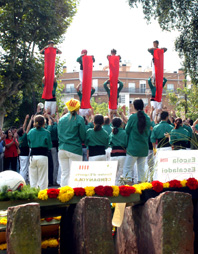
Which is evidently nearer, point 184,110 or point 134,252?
point 134,252

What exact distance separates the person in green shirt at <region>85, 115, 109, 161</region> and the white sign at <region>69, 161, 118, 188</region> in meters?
4.16

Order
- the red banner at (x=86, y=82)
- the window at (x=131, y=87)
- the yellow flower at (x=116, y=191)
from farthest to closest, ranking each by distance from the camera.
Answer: the window at (x=131, y=87) < the red banner at (x=86, y=82) < the yellow flower at (x=116, y=191)

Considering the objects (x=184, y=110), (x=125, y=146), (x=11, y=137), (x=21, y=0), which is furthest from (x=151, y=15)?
(x=184, y=110)

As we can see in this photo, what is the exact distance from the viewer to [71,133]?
8805 mm

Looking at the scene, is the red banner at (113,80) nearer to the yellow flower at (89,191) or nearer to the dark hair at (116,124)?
the dark hair at (116,124)

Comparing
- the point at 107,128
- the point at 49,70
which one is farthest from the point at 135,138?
the point at 49,70

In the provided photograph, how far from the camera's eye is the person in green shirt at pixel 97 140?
929 cm

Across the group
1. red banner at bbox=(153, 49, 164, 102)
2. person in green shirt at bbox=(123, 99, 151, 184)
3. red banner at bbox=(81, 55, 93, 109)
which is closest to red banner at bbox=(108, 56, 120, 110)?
red banner at bbox=(81, 55, 93, 109)

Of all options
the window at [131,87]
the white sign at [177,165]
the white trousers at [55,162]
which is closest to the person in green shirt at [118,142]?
the white trousers at [55,162]

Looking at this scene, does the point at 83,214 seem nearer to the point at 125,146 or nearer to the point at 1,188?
the point at 1,188

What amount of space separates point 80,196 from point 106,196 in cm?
27

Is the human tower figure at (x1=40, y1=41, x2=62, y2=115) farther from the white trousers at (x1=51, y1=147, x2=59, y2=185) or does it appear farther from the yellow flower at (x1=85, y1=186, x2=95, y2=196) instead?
the yellow flower at (x1=85, y1=186, x2=95, y2=196)

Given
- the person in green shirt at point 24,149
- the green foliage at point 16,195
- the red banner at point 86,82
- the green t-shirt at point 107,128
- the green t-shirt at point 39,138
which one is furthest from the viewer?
the red banner at point 86,82

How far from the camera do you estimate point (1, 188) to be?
4.48 meters
